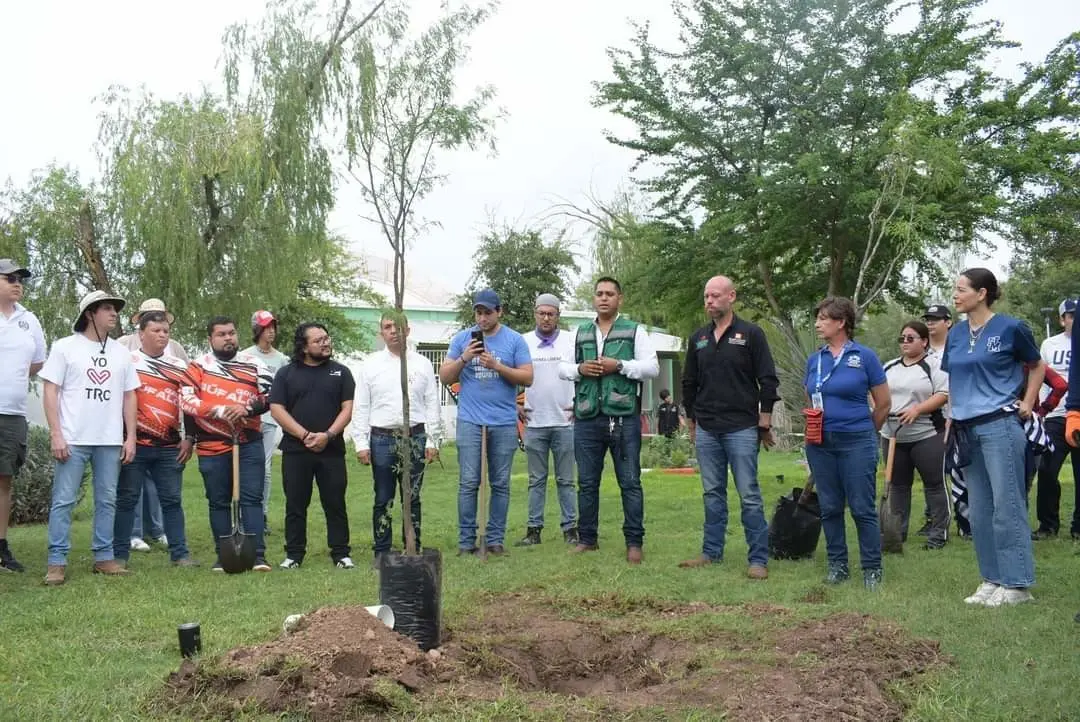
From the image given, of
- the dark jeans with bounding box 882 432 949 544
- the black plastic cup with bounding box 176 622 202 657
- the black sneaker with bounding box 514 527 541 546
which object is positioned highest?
the dark jeans with bounding box 882 432 949 544

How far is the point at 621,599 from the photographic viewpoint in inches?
242

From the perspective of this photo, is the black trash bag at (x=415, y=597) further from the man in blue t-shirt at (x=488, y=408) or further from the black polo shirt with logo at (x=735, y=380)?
the man in blue t-shirt at (x=488, y=408)

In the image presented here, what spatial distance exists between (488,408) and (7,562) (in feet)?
12.4

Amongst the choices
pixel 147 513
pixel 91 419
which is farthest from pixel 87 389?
pixel 147 513

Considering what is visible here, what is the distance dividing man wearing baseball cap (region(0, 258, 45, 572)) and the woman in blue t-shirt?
6347 mm

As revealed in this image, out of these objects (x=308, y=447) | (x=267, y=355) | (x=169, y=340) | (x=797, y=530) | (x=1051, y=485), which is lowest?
(x=797, y=530)

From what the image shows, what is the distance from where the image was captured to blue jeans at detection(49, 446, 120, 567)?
23.7 ft

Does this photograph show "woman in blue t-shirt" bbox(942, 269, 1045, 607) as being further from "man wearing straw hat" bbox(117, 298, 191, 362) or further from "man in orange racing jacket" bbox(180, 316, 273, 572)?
"man wearing straw hat" bbox(117, 298, 191, 362)

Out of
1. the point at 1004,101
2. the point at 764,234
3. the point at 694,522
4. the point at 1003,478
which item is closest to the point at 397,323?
the point at 1003,478

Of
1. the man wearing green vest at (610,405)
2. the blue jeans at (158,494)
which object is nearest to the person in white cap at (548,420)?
the man wearing green vest at (610,405)

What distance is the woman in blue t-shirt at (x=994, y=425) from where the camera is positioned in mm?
5938

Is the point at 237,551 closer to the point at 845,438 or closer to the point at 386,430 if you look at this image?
the point at 386,430

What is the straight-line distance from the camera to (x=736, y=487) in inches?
295

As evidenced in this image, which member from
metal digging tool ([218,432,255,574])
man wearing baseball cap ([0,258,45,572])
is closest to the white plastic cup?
metal digging tool ([218,432,255,574])
